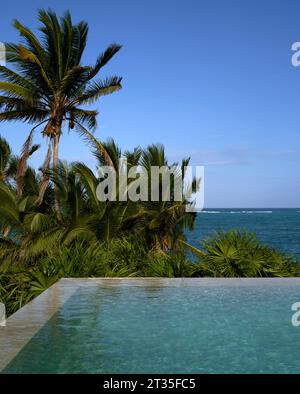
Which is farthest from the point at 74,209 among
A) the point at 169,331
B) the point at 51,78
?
the point at 169,331

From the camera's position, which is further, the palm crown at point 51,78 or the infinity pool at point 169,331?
the palm crown at point 51,78

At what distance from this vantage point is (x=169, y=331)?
19.6 feet

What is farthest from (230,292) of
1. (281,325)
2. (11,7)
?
(11,7)

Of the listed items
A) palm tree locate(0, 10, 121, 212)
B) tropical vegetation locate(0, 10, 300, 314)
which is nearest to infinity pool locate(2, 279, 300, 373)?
tropical vegetation locate(0, 10, 300, 314)

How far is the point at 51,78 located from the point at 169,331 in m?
11.4

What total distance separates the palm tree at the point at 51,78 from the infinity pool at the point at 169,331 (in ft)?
25.2

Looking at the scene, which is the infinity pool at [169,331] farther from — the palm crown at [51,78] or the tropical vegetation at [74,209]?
the palm crown at [51,78]

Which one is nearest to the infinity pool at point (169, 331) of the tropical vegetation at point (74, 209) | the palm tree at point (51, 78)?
the tropical vegetation at point (74, 209)

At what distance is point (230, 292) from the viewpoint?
8438 millimetres

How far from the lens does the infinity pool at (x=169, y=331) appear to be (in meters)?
4.62

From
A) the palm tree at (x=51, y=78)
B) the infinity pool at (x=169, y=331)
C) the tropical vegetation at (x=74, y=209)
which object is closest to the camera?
the infinity pool at (x=169, y=331)

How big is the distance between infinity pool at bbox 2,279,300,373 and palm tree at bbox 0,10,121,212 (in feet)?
25.2

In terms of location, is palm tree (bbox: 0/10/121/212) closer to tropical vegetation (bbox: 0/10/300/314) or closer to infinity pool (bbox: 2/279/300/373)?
tropical vegetation (bbox: 0/10/300/314)

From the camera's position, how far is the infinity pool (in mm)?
4625
